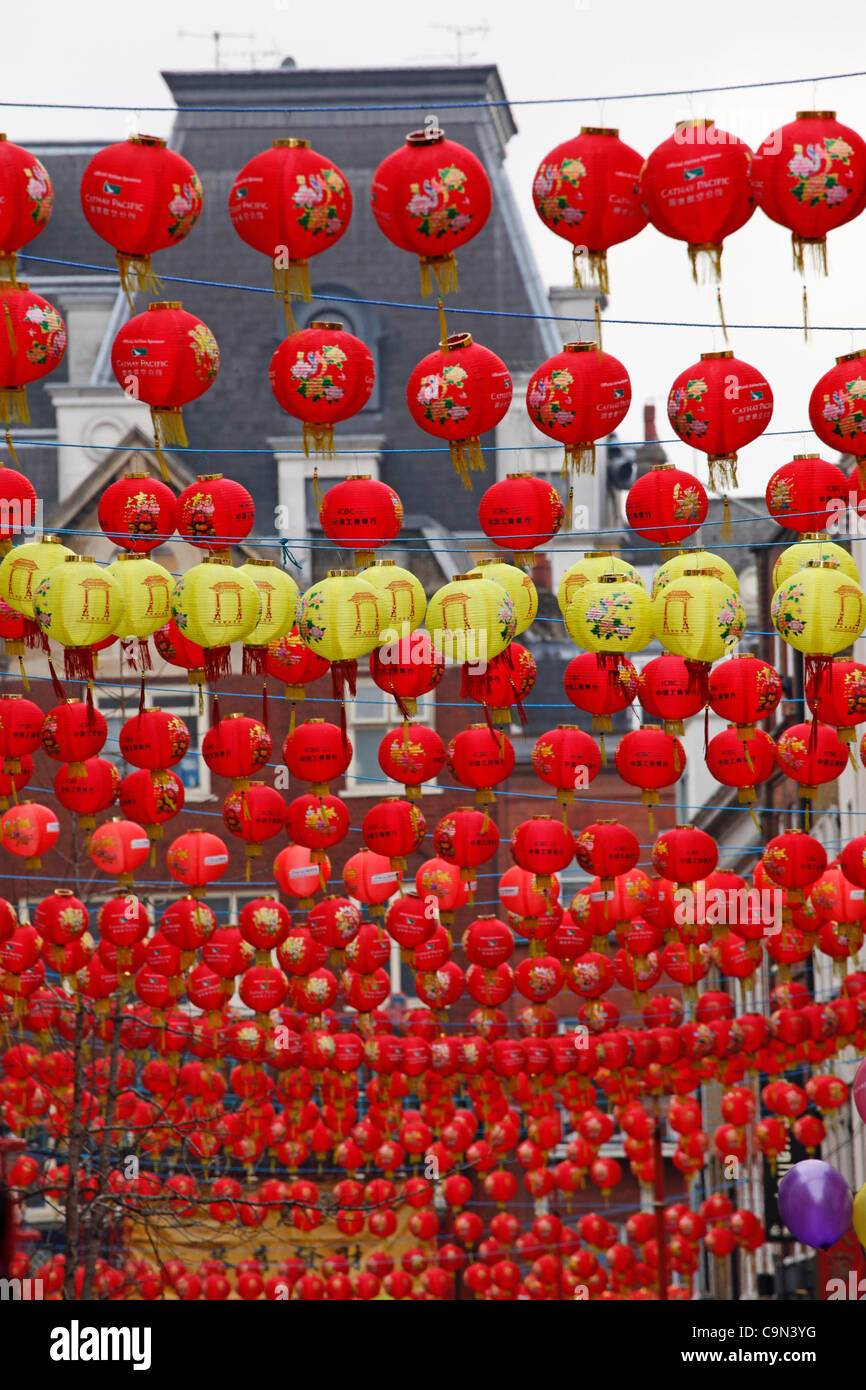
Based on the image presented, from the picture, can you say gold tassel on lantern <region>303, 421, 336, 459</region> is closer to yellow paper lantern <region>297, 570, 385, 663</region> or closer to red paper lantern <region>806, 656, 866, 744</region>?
yellow paper lantern <region>297, 570, 385, 663</region>

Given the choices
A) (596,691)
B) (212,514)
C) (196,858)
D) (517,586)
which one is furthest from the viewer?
(196,858)

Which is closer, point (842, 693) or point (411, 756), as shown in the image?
point (842, 693)

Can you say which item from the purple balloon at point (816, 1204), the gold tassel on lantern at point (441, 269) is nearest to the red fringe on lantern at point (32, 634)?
the gold tassel on lantern at point (441, 269)

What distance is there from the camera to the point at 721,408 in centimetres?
1015

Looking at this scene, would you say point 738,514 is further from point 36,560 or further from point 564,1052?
point 36,560

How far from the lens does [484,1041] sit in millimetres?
18828

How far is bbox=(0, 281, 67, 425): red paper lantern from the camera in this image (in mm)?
9719

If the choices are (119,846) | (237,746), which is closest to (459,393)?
(237,746)

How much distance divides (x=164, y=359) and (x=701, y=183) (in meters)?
2.94

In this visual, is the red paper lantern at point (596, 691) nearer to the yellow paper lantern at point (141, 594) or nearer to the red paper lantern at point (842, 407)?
the red paper lantern at point (842, 407)

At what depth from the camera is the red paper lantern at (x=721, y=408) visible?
1017 cm

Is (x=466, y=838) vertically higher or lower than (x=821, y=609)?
lower

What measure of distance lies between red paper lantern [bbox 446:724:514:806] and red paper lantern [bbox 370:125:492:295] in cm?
395

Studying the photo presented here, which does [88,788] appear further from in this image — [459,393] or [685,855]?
[459,393]
